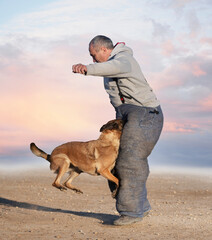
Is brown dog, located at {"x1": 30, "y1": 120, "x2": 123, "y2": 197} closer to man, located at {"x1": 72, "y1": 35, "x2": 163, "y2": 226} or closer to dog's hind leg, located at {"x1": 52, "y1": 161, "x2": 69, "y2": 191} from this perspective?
dog's hind leg, located at {"x1": 52, "y1": 161, "x2": 69, "y2": 191}

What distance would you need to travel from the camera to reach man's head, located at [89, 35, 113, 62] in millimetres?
7910

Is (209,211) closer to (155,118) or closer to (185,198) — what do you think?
(185,198)

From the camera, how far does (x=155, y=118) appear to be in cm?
827

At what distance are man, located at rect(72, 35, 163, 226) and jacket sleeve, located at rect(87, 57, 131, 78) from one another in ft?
0.10

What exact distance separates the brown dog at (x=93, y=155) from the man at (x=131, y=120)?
16 centimetres

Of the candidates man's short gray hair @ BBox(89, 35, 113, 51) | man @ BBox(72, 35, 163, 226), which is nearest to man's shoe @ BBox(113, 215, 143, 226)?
man @ BBox(72, 35, 163, 226)

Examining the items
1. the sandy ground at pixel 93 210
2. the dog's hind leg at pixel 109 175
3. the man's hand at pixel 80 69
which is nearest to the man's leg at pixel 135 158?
the dog's hind leg at pixel 109 175

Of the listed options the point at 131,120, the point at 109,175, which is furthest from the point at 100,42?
the point at 109,175

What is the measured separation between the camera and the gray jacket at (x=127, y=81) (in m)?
7.51

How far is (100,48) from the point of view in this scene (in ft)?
26.0

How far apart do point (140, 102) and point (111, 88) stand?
1.93ft

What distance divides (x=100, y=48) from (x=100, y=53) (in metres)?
0.09

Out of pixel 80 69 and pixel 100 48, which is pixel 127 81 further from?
pixel 80 69

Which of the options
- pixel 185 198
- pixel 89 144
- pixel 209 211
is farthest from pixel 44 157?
pixel 185 198
